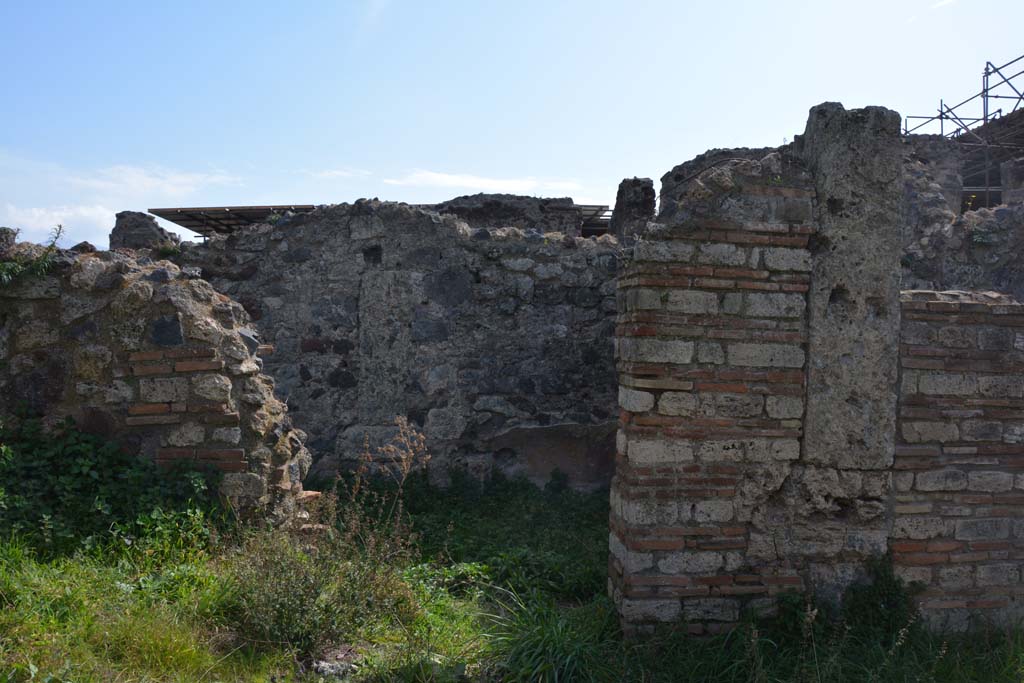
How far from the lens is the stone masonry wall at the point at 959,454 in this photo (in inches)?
159

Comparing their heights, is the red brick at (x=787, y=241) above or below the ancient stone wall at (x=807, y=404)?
above

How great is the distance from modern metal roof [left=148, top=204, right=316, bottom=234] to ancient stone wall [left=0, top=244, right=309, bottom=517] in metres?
7.80

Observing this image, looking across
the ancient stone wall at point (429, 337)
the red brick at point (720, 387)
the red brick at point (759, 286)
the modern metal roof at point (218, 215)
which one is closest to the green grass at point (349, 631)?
the red brick at point (720, 387)

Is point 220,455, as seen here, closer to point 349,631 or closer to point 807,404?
point 349,631

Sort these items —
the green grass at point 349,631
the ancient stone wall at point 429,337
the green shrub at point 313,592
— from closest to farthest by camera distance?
the green grass at point 349,631 → the green shrub at point 313,592 → the ancient stone wall at point 429,337

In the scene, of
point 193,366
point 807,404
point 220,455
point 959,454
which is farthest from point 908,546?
point 193,366

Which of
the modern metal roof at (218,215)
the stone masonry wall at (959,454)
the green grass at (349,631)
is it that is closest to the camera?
the green grass at (349,631)

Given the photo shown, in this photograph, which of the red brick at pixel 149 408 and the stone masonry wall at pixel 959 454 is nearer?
the stone masonry wall at pixel 959 454

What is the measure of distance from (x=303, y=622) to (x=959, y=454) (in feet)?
11.6

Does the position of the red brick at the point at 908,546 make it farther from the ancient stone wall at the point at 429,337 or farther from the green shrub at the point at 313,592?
the ancient stone wall at the point at 429,337

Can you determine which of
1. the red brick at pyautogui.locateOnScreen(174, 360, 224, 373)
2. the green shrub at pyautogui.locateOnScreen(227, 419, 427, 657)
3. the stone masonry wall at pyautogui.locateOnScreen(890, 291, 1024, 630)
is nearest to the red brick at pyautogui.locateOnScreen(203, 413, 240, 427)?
the red brick at pyautogui.locateOnScreen(174, 360, 224, 373)

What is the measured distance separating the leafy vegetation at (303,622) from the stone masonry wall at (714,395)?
26 centimetres

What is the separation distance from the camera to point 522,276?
7324mm

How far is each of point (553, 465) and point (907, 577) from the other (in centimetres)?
370
